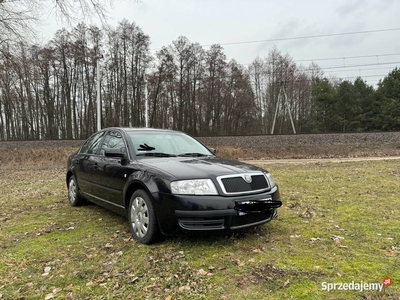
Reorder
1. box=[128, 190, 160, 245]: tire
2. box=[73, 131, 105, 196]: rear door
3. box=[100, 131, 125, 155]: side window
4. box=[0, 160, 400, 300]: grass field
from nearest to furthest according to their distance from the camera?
box=[0, 160, 400, 300]: grass field
box=[128, 190, 160, 245]: tire
box=[100, 131, 125, 155]: side window
box=[73, 131, 105, 196]: rear door

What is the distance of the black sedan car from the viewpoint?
376 cm

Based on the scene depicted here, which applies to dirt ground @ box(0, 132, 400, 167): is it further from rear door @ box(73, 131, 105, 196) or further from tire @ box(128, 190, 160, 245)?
tire @ box(128, 190, 160, 245)

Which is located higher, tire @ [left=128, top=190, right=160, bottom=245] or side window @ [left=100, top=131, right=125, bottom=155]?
side window @ [left=100, top=131, right=125, bottom=155]

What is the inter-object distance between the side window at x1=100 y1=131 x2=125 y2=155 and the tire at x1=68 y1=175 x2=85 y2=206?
1.41m

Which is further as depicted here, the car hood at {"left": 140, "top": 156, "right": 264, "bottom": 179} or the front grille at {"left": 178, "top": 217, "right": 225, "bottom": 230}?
the car hood at {"left": 140, "top": 156, "right": 264, "bottom": 179}

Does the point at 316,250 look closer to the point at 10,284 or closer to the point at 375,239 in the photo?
the point at 375,239

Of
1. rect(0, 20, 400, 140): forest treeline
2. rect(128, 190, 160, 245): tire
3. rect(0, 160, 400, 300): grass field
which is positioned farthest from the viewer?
rect(0, 20, 400, 140): forest treeline

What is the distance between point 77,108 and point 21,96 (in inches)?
299

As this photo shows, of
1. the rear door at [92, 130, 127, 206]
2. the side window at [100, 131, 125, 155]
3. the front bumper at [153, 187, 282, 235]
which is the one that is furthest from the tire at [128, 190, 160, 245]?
the side window at [100, 131, 125, 155]

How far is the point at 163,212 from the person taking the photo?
385cm

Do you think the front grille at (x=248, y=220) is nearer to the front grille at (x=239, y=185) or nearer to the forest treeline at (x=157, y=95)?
the front grille at (x=239, y=185)

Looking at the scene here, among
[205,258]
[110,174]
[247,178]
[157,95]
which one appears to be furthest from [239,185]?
[157,95]

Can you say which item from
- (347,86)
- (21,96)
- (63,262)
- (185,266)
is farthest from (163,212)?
(347,86)

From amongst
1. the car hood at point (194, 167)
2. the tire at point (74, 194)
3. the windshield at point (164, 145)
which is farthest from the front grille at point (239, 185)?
the tire at point (74, 194)
